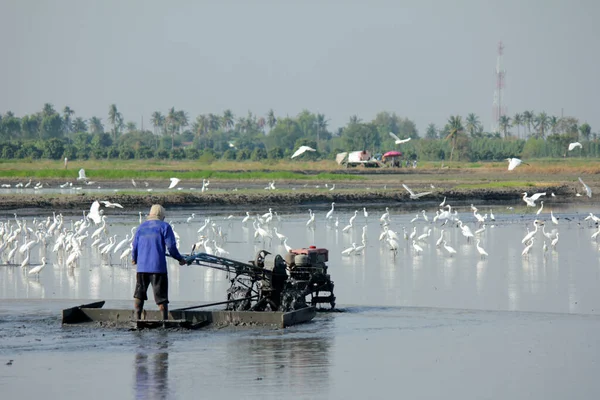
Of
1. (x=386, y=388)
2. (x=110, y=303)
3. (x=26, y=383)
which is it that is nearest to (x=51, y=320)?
(x=110, y=303)

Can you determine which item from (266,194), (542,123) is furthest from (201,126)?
(266,194)

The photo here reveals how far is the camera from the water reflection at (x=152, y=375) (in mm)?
9406

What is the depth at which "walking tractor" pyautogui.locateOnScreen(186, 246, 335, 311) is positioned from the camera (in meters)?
13.4

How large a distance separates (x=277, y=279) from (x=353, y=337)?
162 cm

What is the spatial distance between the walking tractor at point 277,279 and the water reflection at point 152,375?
1967 mm

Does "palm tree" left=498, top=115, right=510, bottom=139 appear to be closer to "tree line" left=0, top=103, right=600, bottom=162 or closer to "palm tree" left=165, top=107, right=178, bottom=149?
"tree line" left=0, top=103, right=600, bottom=162

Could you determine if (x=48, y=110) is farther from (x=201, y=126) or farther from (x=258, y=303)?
(x=258, y=303)

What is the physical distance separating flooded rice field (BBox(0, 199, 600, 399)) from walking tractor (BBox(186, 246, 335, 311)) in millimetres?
516

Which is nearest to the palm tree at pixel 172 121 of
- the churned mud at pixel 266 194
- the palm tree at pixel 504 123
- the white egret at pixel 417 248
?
the palm tree at pixel 504 123

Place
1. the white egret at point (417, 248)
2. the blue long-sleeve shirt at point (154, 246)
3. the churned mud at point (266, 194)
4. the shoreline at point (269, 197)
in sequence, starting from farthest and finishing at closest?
the churned mud at point (266, 194) < the shoreline at point (269, 197) < the white egret at point (417, 248) < the blue long-sleeve shirt at point (154, 246)

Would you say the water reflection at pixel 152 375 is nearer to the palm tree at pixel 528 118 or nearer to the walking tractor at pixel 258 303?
the walking tractor at pixel 258 303

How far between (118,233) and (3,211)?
10.8 metres

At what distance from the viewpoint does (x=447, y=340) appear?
480 inches

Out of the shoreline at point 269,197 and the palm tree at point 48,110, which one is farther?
the palm tree at point 48,110
